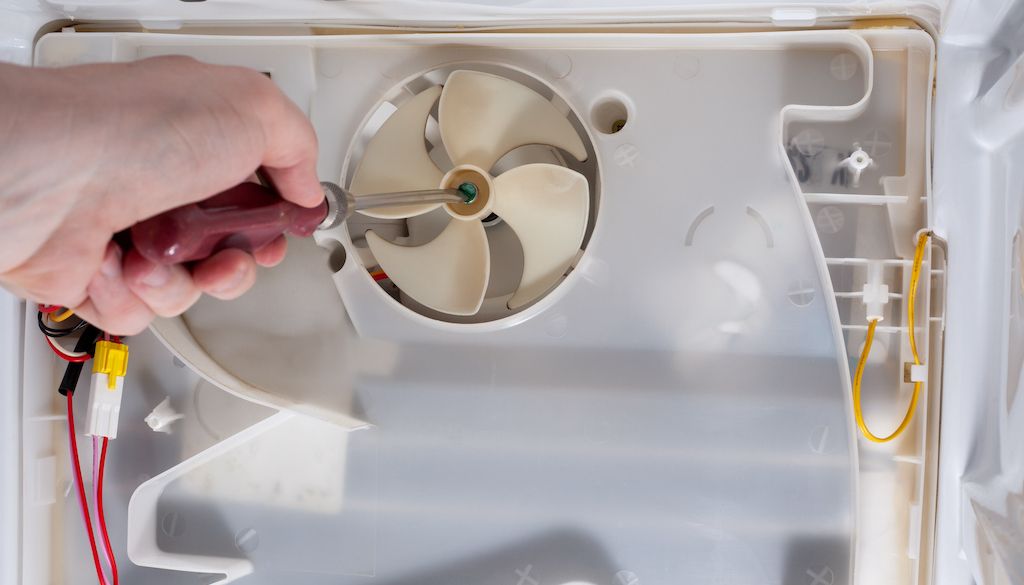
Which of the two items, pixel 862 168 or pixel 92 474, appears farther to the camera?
pixel 92 474

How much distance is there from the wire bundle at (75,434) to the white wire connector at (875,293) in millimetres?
1155

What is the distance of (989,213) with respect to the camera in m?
1.08

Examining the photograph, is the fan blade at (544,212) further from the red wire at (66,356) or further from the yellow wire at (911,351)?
the red wire at (66,356)

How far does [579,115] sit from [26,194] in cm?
75

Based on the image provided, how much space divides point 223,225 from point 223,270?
0.10 metres

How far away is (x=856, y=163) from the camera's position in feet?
3.75

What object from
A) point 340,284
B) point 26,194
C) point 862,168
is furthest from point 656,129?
point 26,194

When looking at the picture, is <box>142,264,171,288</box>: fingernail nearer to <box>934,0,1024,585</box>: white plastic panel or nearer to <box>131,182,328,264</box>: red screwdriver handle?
<box>131,182,328,264</box>: red screwdriver handle

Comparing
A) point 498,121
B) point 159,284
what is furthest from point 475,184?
point 159,284

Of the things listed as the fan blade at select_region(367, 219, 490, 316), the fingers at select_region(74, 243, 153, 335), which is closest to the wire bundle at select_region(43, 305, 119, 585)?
the fingers at select_region(74, 243, 153, 335)

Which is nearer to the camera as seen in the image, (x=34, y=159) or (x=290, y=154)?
(x=34, y=159)

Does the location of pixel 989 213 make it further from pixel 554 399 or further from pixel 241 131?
pixel 241 131

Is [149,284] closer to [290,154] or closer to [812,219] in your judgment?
[290,154]

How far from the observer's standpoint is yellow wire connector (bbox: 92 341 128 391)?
123 cm
